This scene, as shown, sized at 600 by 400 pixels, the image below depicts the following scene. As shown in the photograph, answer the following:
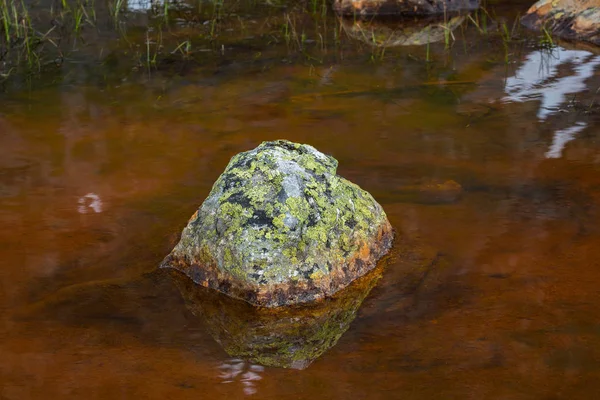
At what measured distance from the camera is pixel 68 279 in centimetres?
381

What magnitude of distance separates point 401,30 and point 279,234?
512 centimetres

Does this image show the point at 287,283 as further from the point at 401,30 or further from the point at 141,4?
the point at 141,4

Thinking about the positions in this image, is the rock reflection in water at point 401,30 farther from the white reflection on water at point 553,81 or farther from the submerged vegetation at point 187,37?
the white reflection on water at point 553,81

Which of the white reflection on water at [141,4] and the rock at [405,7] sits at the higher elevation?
the white reflection on water at [141,4]

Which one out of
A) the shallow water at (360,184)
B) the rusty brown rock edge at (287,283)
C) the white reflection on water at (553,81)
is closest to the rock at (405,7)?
the shallow water at (360,184)

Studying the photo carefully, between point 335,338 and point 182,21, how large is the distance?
5.79 meters

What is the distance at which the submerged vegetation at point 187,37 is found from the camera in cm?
707

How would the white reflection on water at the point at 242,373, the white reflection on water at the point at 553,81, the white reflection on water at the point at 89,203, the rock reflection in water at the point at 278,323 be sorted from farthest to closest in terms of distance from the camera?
1. the white reflection on water at the point at 553,81
2. the white reflection on water at the point at 89,203
3. the rock reflection in water at the point at 278,323
4. the white reflection on water at the point at 242,373

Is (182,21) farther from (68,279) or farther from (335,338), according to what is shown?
(335,338)

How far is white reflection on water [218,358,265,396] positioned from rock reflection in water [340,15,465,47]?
4803 millimetres

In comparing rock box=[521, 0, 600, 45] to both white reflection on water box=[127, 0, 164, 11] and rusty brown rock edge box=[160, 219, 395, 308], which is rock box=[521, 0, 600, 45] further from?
rusty brown rock edge box=[160, 219, 395, 308]

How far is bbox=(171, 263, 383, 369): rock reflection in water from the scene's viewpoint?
127 inches

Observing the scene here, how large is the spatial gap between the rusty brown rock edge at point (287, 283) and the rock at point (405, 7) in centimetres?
544

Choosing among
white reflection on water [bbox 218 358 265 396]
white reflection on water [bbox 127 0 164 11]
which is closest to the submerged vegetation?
white reflection on water [bbox 127 0 164 11]
